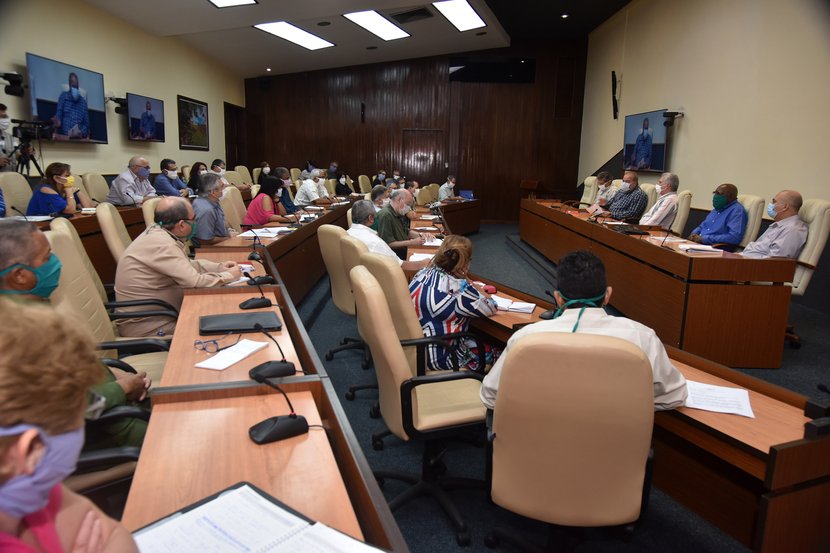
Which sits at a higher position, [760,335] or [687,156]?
[687,156]

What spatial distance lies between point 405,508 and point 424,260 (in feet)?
6.20

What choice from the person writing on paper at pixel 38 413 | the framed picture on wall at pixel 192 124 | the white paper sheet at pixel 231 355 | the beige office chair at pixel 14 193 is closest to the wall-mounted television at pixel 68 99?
the beige office chair at pixel 14 193

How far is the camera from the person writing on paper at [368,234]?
11.9 ft

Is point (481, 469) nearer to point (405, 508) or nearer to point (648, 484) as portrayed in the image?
point (405, 508)

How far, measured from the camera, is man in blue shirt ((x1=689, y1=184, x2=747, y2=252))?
4879mm

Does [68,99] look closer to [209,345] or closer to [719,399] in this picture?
[209,345]

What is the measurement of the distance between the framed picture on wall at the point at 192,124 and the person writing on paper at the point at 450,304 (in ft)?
29.0

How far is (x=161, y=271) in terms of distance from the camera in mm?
2729

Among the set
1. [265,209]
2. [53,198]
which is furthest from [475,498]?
[53,198]

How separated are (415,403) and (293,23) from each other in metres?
9.00

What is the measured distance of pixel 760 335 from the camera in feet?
12.3

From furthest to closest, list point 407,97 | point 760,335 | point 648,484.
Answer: point 407,97, point 760,335, point 648,484

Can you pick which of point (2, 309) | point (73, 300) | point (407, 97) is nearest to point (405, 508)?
point (73, 300)

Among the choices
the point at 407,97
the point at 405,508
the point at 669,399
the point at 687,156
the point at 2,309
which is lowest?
the point at 405,508
